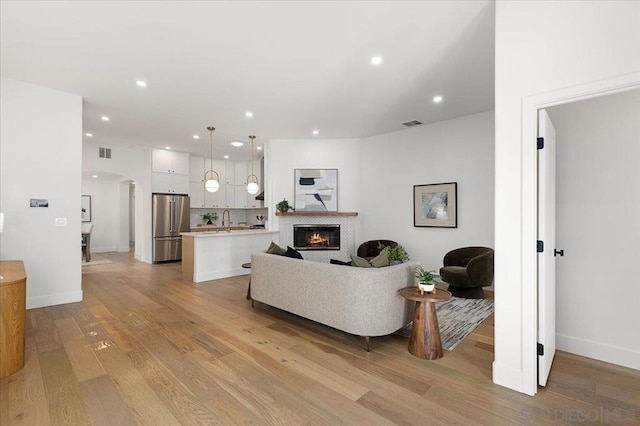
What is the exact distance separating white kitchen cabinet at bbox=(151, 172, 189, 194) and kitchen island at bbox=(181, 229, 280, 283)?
92.3 inches

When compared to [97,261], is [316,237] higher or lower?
higher

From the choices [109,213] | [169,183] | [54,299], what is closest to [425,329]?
[54,299]

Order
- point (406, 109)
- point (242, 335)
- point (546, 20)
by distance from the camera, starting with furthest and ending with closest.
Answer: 1. point (406, 109)
2. point (242, 335)
3. point (546, 20)

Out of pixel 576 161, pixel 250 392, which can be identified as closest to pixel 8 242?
pixel 250 392

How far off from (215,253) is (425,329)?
14.4ft

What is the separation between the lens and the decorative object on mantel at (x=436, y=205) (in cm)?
540

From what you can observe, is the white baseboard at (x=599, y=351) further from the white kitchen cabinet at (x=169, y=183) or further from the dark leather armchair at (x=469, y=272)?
the white kitchen cabinet at (x=169, y=183)

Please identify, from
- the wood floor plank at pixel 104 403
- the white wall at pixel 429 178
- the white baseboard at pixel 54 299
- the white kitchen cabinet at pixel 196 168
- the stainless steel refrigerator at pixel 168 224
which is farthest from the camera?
the white kitchen cabinet at pixel 196 168

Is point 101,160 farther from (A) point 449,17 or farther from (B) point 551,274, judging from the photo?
(B) point 551,274

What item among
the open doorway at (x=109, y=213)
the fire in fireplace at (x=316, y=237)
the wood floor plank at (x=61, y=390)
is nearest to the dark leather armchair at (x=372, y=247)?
the fire in fireplace at (x=316, y=237)

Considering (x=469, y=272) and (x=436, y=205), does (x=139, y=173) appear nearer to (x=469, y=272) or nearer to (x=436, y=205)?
(x=436, y=205)

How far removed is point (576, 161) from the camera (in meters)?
2.74

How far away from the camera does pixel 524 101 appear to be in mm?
2160

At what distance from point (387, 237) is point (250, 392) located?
472 centimetres
